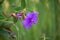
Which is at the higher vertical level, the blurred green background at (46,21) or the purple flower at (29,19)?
the blurred green background at (46,21)

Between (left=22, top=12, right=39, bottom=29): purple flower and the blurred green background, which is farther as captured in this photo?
the blurred green background

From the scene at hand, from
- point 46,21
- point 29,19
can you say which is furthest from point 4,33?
point 46,21

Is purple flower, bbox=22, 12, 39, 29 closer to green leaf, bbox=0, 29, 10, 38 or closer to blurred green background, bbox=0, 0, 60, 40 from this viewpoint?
green leaf, bbox=0, 29, 10, 38

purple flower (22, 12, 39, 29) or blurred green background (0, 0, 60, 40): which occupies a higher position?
blurred green background (0, 0, 60, 40)

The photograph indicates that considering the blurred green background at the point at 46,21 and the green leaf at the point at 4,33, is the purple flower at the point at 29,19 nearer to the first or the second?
the green leaf at the point at 4,33

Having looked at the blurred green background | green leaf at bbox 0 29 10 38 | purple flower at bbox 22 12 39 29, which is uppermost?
the blurred green background

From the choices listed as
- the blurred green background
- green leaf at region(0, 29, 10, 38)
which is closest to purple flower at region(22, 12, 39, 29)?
green leaf at region(0, 29, 10, 38)

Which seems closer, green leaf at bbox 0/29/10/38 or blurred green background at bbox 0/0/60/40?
green leaf at bbox 0/29/10/38

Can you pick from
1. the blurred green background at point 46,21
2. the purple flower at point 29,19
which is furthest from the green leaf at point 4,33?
the blurred green background at point 46,21

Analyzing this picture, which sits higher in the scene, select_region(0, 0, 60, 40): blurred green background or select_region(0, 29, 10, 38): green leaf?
select_region(0, 0, 60, 40): blurred green background

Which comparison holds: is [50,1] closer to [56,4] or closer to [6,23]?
[56,4]

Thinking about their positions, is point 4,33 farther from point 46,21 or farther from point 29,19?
point 46,21
